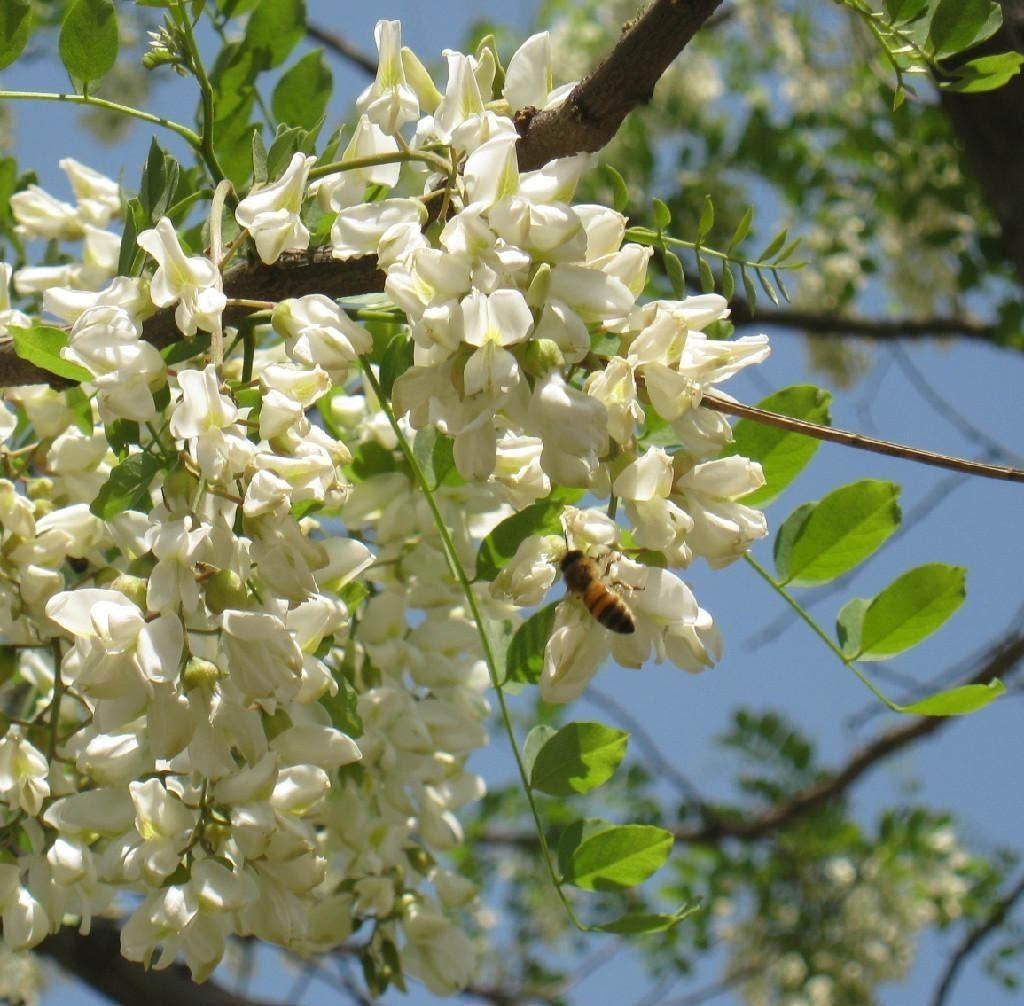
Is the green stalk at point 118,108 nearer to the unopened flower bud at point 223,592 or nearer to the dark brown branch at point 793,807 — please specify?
the unopened flower bud at point 223,592

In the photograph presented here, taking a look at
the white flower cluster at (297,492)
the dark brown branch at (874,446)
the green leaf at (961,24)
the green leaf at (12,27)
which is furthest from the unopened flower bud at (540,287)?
the green leaf at (12,27)

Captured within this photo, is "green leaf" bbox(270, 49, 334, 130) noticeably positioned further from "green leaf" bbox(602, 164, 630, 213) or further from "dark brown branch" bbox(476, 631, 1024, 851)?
"dark brown branch" bbox(476, 631, 1024, 851)

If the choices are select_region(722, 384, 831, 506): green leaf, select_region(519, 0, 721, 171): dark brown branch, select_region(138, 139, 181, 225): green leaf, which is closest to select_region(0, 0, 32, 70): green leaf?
select_region(138, 139, 181, 225): green leaf

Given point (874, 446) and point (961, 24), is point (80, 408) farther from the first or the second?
point (961, 24)

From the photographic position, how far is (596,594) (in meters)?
0.78

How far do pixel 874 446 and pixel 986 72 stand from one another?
13.5 inches

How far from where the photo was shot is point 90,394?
3.42ft

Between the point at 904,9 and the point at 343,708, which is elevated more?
the point at 904,9

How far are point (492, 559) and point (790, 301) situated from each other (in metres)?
0.29

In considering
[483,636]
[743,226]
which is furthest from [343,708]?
[743,226]

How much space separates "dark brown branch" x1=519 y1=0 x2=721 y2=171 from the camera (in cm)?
89

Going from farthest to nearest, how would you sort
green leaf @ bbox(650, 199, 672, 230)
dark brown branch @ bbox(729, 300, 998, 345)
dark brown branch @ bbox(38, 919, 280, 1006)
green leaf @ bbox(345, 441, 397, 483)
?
dark brown branch @ bbox(729, 300, 998, 345), dark brown branch @ bbox(38, 919, 280, 1006), green leaf @ bbox(345, 441, 397, 483), green leaf @ bbox(650, 199, 672, 230)

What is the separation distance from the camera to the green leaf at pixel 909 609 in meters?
1.00

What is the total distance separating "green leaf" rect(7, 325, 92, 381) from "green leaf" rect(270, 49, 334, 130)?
1.42 feet
